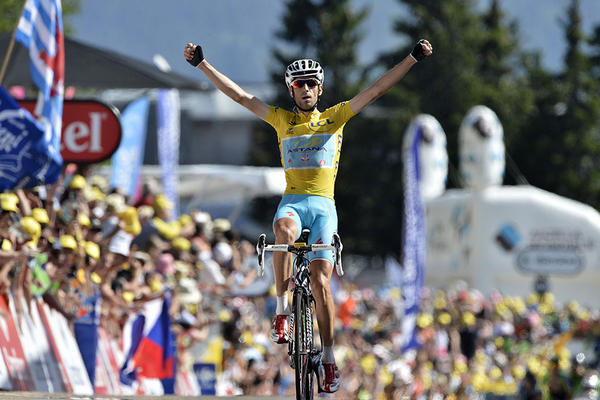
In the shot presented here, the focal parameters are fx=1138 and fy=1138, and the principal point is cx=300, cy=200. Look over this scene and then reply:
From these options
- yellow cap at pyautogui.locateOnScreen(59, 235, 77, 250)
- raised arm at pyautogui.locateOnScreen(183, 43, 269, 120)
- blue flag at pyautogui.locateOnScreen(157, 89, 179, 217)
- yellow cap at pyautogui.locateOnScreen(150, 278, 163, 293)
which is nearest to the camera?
raised arm at pyautogui.locateOnScreen(183, 43, 269, 120)

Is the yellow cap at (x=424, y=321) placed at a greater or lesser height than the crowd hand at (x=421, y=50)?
lesser

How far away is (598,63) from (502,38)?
4.77 m

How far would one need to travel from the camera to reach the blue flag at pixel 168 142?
21641 mm

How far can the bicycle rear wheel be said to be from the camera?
7.52 metres

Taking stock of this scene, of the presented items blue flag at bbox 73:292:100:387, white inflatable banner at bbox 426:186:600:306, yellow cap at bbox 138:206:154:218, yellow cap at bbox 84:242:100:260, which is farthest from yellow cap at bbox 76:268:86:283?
white inflatable banner at bbox 426:186:600:306

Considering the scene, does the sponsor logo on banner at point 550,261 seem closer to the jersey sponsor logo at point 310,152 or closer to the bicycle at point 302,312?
the jersey sponsor logo at point 310,152

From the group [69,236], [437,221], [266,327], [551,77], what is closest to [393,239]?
[551,77]

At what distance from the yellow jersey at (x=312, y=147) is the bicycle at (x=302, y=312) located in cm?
39

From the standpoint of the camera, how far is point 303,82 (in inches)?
315

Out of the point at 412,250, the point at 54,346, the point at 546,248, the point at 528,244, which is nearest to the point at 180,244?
the point at 54,346

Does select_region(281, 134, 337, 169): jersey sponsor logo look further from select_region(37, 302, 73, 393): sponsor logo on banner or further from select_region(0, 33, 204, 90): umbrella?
select_region(0, 33, 204, 90): umbrella

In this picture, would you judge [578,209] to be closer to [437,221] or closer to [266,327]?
[437,221]

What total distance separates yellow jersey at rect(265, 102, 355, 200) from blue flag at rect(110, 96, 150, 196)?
10.9m

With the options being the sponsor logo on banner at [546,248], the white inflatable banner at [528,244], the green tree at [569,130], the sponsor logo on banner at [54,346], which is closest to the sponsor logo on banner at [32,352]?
the sponsor logo on banner at [54,346]
